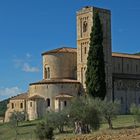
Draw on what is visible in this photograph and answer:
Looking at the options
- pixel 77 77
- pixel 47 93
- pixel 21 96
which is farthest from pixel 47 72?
pixel 21 96

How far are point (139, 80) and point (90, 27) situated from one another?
37.9ft

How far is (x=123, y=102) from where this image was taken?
74.7 m

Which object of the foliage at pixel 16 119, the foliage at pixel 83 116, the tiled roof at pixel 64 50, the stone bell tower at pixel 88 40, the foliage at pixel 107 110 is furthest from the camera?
the tiled roof at pixel 64 50

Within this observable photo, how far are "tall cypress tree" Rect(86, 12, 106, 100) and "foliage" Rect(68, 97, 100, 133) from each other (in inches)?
558

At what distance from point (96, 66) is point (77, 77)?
31.1 feet

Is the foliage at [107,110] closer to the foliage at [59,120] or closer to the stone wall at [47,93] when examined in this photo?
the foliage at [59,120]

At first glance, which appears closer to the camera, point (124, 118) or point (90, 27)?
point (124, 118)

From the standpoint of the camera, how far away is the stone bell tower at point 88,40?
7325 cm

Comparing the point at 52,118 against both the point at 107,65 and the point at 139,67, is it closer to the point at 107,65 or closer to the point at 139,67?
the point at 107,65

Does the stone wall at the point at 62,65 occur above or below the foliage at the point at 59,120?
above

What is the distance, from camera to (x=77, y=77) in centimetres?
7462

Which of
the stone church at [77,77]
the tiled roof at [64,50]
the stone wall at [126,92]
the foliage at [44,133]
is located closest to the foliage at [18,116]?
the stone church at [77,77]

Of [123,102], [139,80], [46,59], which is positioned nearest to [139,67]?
[139,80]

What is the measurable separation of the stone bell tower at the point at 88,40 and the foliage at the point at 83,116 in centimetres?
2328
